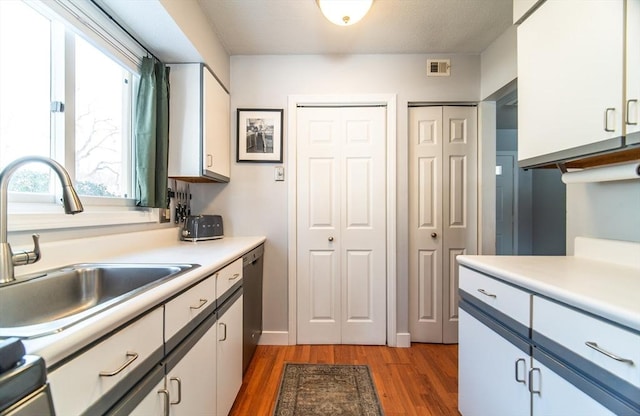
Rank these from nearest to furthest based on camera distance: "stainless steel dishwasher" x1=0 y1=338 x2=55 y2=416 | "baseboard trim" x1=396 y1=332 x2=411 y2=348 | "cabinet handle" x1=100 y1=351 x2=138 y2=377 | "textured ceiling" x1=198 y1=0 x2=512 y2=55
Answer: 1. "stainless steel dishwasher" x1=0 y1=338 x2=55 y2=416
2. "cabinet handle" x1=100 y1=351 x2=138 y2=377
3. "textured ceiling" x1=198 y1=0 x2=512 y2=55
4. "baseboard trim" x1=396 y1=332 x2=411 y2=348

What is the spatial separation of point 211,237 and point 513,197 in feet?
13.5

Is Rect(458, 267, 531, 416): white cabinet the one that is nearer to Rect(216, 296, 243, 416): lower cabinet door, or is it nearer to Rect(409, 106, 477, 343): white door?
Rect(409, 106, 477, 343): white door

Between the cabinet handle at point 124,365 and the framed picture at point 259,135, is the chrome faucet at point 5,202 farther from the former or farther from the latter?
the framed picture at point 259,135

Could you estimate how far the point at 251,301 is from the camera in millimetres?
A: 1979

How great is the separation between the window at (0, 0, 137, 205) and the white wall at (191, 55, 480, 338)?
2.71 ft

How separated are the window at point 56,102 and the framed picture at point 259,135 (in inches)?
34.0

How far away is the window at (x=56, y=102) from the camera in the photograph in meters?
1.11

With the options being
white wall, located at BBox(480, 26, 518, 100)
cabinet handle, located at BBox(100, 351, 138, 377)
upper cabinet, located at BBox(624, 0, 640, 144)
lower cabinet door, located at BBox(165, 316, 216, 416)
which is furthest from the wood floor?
white wall, located at BBox(480, 26, 518, 100)

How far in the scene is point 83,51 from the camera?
144 centimetres

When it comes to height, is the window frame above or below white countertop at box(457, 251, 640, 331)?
above

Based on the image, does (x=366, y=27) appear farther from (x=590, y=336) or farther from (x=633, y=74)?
(x=590, y=336)

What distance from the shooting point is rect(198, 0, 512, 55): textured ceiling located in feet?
5.91

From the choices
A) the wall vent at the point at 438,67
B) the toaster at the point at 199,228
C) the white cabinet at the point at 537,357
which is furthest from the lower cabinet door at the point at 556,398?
the wall vent at the point at 438,67

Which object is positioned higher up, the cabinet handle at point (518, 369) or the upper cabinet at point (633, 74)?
the upper cabinet at point (633, 74)
